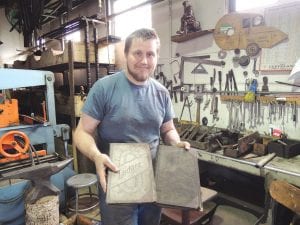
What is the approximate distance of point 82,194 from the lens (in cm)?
279

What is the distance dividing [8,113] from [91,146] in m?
1.57

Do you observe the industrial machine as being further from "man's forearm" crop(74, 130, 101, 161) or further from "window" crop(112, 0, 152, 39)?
"window" crop(112, 0, 152, 39)

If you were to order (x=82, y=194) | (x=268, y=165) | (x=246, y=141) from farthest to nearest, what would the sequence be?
(x=82, y=194)
(x=246, y=141)
(x=268, y=165)

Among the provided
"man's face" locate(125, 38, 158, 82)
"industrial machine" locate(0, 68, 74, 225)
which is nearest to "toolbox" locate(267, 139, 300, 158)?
"man's face" locate(125, 38, 158, 82)

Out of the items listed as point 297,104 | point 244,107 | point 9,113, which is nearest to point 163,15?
point 244,107

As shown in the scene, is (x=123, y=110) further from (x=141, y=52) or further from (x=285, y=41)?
(x=285, y=41)

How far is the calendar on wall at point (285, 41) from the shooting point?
201 centimetres

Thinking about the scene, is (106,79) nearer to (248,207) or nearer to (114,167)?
(114,167)

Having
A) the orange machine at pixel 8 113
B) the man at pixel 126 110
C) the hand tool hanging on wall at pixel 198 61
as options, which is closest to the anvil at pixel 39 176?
the orange machine at pixel 8 113

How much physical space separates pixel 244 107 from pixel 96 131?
1.67 metres

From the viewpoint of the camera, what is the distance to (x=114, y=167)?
3.12ft

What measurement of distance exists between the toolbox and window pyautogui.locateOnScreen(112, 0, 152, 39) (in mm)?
2079

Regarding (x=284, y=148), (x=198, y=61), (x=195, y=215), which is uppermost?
(x=198, y=61)

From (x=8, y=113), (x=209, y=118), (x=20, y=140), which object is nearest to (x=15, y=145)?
(x=20, y=140)
